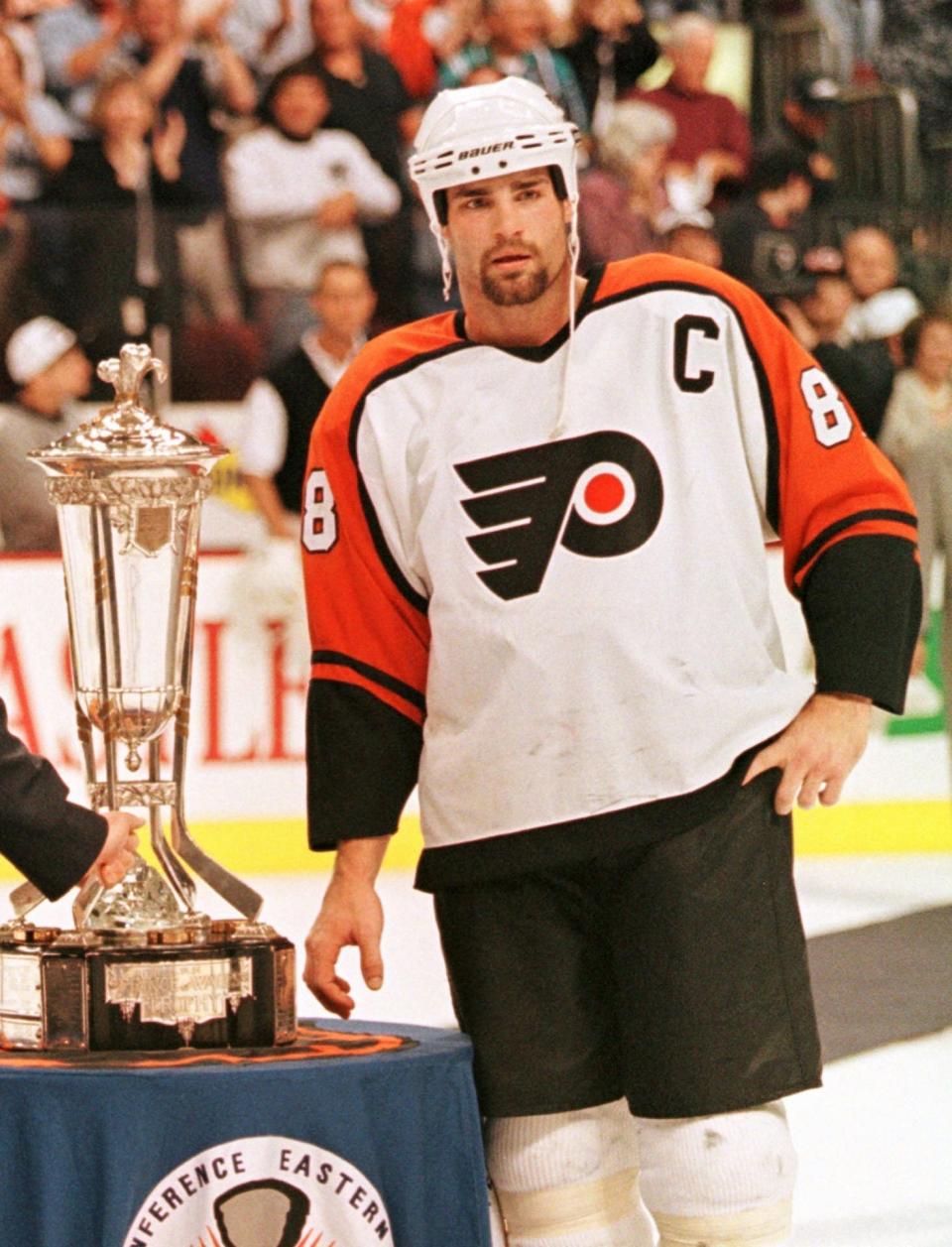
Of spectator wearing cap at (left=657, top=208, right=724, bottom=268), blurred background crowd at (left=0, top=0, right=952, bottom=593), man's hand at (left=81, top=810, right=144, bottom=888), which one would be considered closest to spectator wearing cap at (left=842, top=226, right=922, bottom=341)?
blurred background crowd at (left=0, top=0, right=952, bottom=593)

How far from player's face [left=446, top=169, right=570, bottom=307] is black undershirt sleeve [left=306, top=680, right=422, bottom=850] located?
45 centimetres

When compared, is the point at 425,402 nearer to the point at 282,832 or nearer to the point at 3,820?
the point at 3,820

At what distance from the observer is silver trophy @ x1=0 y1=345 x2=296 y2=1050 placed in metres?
2.13

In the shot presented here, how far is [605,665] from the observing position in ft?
7.13

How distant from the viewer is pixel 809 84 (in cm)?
841

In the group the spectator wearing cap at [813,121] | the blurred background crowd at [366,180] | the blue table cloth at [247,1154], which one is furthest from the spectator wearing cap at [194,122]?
the blue table cloth at [247,1154]

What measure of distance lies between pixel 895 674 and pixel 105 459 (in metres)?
0.84

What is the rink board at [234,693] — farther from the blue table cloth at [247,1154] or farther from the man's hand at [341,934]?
the blue table cloth at [247,1154]

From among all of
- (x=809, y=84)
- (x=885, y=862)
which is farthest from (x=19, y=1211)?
(x=809, y=84)

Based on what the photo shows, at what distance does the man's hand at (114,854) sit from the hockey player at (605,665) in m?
0.25

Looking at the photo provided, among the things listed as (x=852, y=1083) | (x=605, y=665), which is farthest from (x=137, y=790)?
(x=852, y=1083)

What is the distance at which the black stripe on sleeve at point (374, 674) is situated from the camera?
7.59 feet

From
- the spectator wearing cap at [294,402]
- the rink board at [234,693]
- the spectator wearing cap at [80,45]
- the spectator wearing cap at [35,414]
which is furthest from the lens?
the spectator wearing cap at [80,45]

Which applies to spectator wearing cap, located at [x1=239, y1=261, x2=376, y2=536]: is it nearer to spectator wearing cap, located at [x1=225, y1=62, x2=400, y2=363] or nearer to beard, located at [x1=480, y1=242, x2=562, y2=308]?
spectator wearing cap, located at [x1=225, y1=62, x2=400, y2=363]
